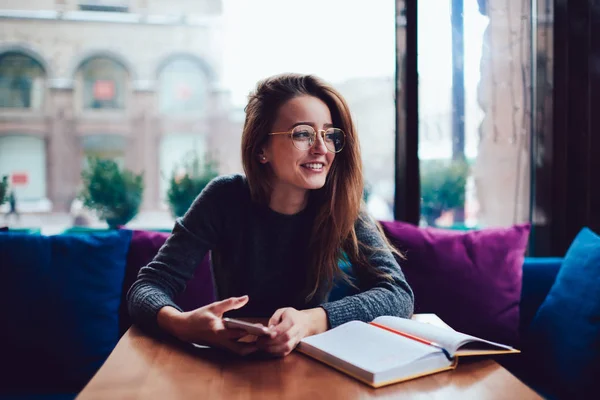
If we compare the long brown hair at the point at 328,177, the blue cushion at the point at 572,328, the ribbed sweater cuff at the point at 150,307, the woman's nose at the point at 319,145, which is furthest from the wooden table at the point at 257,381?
the blue cushion at the point at 572,328

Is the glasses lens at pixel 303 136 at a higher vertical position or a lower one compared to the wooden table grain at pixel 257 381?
higher

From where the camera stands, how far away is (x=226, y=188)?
1574mm

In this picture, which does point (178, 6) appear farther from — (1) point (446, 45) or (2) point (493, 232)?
(2) point (493, 232)

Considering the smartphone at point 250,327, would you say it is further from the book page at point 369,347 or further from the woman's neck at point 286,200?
the woman's neck at point 286,200

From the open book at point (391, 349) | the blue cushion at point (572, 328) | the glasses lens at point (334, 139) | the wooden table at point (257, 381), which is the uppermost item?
the glasses lens at point (334, 139)

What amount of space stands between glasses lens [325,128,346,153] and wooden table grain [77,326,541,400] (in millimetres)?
638

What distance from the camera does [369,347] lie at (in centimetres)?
95

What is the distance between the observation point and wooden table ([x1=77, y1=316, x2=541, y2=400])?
0.81 m

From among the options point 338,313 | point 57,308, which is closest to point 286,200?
point 338,313

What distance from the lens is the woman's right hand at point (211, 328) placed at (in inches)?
39.2

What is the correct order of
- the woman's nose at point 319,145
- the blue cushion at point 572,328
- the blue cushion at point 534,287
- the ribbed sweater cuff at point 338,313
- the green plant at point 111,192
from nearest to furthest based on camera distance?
the ribbed sweater cuff at point 338,313
the woman's nose at point 319,145
the blue cushion at point 572,328
the blue cushion at point 534,287
the green plant at point 111,192

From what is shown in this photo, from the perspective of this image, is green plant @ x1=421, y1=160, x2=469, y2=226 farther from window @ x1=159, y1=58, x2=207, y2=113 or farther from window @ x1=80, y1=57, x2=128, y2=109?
window @ x1=80, y1=57, x2=128, y2=109

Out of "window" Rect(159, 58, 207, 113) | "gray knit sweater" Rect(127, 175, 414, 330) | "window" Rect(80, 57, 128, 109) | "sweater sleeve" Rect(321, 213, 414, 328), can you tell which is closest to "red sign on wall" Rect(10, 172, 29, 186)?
"window" Rect(80, 57, 128, 109)

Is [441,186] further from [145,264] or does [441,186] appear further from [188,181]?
[145,264]
